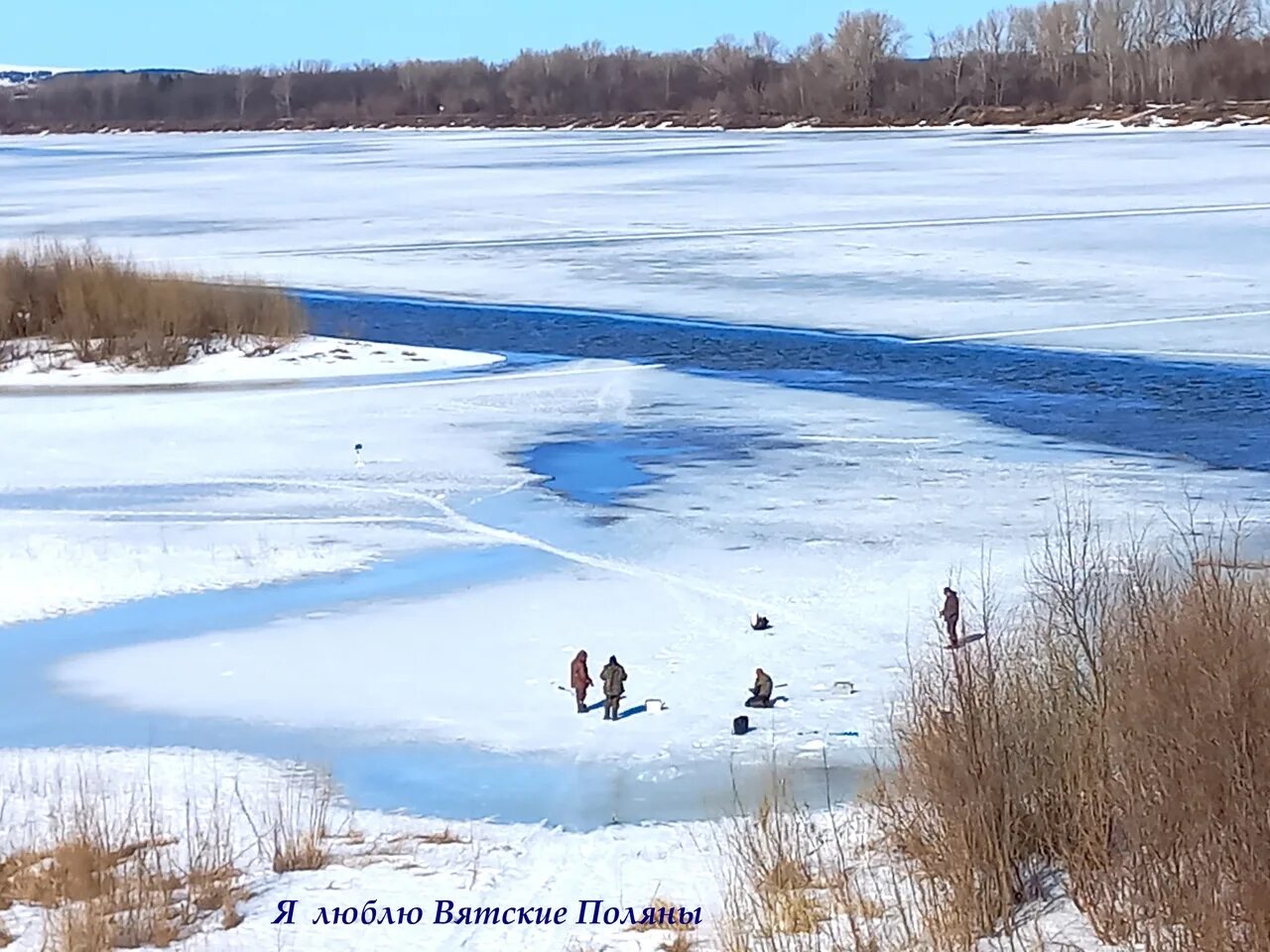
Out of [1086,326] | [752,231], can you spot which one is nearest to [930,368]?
[1086,326]

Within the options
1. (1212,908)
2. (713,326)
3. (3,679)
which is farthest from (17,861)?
(713,326)

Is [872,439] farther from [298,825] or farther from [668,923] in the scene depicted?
[668,923]

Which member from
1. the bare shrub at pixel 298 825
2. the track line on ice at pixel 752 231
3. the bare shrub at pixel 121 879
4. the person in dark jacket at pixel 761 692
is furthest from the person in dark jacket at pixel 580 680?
the track line on ice at pixel 752 231

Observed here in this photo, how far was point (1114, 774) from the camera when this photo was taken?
4246 mm

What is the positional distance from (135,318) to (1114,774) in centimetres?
1335

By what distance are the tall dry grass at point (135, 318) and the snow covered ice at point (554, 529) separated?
0.57 meters

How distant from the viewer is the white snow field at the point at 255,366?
15.3 metres

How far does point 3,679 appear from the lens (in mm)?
7121

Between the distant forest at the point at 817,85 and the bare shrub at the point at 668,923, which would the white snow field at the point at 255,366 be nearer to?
the bare shrub at the point at 668,923

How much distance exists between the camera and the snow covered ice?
6145 mm

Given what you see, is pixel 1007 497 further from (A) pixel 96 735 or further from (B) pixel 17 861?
(B) pixel 17 861

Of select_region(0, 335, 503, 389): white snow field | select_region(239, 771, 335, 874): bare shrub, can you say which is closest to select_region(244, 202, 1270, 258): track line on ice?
select_region(0, 335, 503, 389): white snow field

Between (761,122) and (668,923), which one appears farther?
(761,122)

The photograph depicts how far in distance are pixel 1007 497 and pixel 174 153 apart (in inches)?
2044
